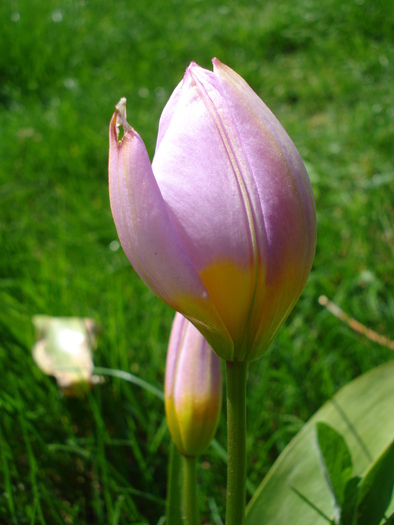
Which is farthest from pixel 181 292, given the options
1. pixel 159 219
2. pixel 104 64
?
pixel 104 64

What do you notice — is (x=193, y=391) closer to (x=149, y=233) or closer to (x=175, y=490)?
(x=175, y=490)

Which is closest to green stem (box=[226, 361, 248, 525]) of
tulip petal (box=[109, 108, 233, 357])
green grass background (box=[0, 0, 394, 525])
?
tulip petal (box=[109, 108, 233, 357])

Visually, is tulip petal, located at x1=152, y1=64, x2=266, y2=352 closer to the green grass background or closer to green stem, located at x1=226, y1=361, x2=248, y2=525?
green stem, located at x1=226, y1=361, x2=248, y2=525

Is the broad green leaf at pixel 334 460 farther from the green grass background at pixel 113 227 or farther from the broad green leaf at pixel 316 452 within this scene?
the green grass background at pixel 113 227

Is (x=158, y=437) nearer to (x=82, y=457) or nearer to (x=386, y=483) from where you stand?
(x=82, y=457)

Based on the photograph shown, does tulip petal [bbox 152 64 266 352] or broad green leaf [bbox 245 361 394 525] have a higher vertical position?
tulip petal [bbox 152 64 266 352]
